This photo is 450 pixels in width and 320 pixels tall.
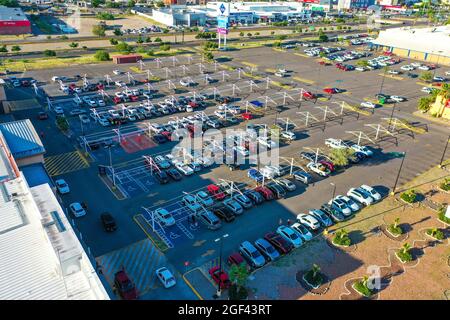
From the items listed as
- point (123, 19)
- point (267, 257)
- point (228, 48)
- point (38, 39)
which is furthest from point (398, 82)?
Result: point (123, 19)

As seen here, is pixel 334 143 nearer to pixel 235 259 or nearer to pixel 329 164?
pixel 329 164

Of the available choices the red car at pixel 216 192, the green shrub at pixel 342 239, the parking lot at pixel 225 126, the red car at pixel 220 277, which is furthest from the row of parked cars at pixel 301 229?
the red car at pixel 216 192

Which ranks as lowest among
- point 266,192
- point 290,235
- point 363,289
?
point 363,289

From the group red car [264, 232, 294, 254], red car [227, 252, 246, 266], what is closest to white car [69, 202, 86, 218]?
red car [227, 252, 246, 266]

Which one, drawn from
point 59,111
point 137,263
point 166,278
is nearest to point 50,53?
point 59,111

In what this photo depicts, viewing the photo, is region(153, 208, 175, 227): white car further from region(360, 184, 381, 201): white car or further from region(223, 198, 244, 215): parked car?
region(360, 184, 381, 201): white car

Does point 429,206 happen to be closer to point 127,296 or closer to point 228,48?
point 127,296
